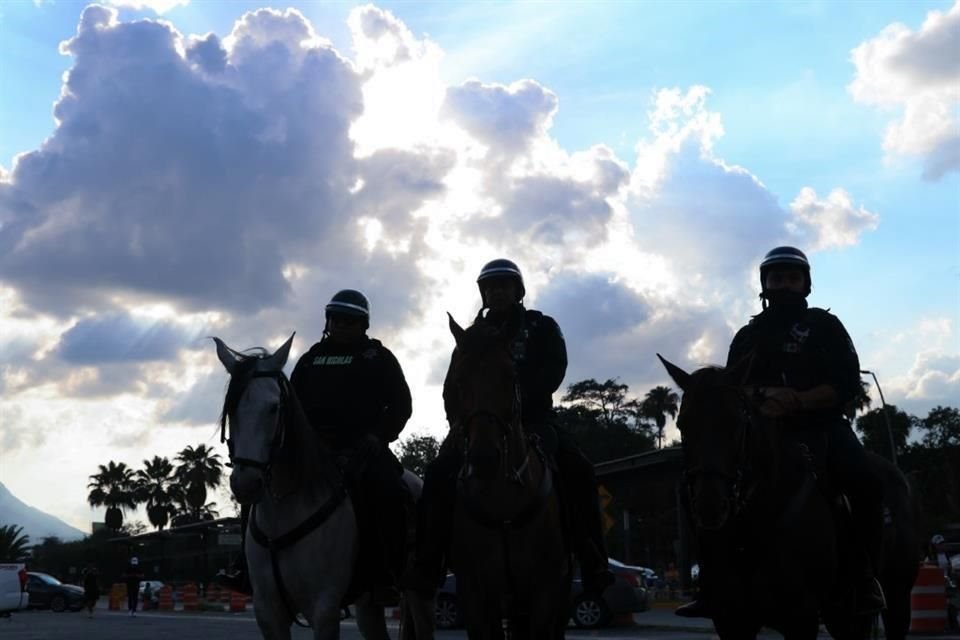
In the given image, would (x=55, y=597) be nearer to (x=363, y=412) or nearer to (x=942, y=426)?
(x=363, y=412)

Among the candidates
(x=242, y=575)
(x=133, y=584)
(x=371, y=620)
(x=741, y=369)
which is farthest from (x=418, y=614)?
(x=133, y=584)

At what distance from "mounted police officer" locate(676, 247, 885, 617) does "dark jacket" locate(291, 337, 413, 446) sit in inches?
108

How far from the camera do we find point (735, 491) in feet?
20.6

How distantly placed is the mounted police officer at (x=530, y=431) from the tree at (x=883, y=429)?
77890 millimetres

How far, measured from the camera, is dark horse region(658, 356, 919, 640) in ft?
20.7

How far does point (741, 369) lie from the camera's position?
6637mm

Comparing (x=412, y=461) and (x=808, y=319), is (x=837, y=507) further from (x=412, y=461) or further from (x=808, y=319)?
(x=412, y=461)

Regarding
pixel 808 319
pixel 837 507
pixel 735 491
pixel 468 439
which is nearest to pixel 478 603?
pixel 468 439

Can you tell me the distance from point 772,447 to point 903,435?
89.4 metres

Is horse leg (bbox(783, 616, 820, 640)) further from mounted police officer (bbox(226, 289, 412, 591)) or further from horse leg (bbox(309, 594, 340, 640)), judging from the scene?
mounted police officer (bbox(226, 289, 412, 591))

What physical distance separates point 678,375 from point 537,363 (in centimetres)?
134

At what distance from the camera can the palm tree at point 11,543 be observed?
6041 cm

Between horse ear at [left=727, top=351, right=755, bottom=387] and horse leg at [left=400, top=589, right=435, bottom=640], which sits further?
horse leg at [left=400, top=589, right=435, bottom=640]

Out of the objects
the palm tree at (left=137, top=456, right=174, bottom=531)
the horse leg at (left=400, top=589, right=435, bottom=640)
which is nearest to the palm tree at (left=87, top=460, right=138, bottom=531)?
the palm tree at (left=137, top=456, right=174, bottom=531)
